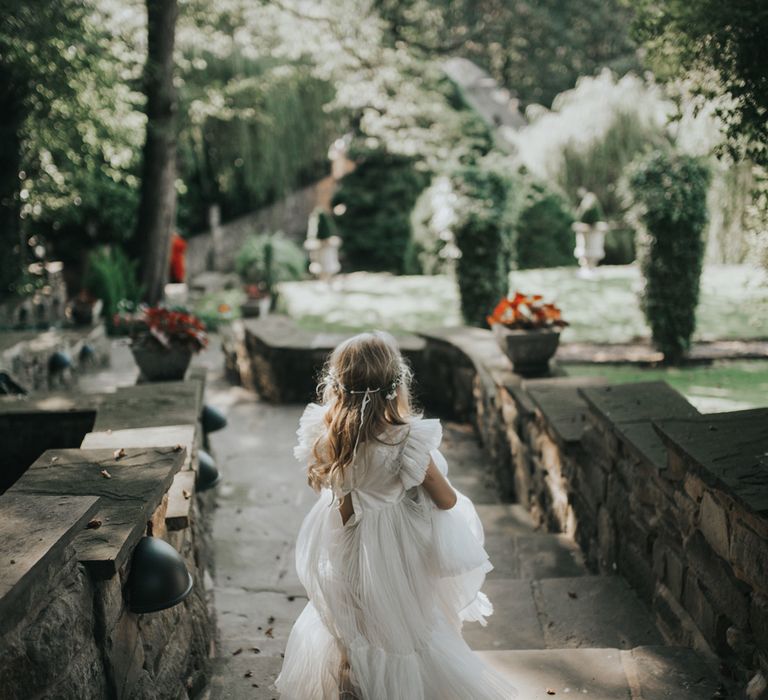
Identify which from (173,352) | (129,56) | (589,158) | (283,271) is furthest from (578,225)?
(173,352)

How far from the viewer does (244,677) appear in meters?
2.85

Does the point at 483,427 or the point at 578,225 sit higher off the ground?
the point at 578,225

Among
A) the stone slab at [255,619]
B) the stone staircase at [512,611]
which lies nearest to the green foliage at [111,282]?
the stone staircase at [512,611]

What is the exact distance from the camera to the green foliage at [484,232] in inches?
347

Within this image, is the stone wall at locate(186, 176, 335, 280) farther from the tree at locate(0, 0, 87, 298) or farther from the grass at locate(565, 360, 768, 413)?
the grass at locate(565, 360, 768, 413)

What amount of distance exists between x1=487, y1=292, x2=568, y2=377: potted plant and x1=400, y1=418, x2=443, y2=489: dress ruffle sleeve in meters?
3.01

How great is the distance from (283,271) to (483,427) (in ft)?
31.0

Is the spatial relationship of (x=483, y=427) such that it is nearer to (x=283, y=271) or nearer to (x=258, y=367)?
(x=258, y=367)

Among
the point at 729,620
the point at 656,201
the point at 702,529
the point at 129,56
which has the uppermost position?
the point at 129,56

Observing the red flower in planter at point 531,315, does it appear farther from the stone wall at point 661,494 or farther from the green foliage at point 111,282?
the green foliage at point 111,282

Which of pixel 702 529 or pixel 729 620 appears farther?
pixel 702 529

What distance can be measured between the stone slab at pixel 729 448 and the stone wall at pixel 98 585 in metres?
1.64

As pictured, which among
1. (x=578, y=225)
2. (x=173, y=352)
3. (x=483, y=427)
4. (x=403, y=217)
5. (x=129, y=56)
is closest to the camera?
(x=173, y=352)

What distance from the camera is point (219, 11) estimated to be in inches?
479
